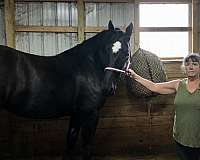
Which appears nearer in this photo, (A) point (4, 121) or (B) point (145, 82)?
(B) point (145, 82)

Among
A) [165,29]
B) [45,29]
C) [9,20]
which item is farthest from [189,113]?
[9,20]

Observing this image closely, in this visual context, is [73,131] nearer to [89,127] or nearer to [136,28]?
[89,127]

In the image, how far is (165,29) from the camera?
386 cm

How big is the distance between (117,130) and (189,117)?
1338 millimetres

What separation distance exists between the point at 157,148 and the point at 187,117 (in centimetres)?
140

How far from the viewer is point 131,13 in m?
3.74

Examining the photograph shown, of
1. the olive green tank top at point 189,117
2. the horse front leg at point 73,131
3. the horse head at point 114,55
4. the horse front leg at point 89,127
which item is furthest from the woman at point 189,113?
the horse front leg at point 73,131

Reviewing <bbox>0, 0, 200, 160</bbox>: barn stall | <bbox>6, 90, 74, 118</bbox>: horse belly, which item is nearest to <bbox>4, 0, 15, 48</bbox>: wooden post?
<bbox>0, 0, 200, 160</bbox>: barn stall

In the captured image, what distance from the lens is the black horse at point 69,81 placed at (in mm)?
2387

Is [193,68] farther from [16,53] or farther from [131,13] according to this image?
[131,13]

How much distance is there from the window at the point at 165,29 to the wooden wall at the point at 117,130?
22.3 inches

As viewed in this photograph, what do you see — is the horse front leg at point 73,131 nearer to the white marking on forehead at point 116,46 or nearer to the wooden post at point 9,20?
the white marking on forehead at point 116,46

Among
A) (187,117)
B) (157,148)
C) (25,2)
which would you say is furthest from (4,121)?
(187,117)

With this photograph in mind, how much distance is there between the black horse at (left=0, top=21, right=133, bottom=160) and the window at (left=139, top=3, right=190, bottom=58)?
124 cm
